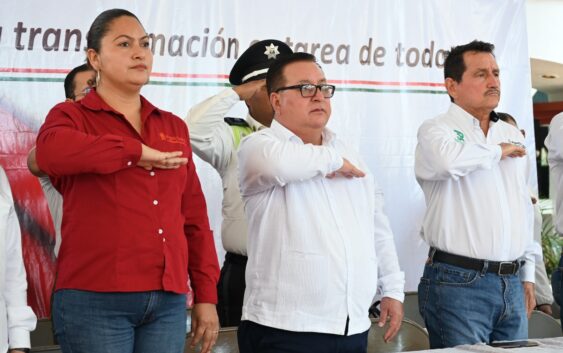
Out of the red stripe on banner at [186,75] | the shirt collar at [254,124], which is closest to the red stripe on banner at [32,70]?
the red stripe on banner at [186,75]

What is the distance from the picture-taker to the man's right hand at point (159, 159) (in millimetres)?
2026

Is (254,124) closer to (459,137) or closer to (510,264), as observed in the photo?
(459,137)

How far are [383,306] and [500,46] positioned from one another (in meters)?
2.61

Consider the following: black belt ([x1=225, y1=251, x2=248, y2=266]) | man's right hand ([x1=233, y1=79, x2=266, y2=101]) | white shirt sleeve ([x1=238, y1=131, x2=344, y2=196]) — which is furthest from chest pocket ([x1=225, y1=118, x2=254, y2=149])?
white shirt sleeve ([x1=238, y1=131, x2=344, y2=196])

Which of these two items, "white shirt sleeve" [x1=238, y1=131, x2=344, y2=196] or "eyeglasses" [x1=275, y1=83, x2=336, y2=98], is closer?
"white shirt sleeve" [x1=238, y1=131, x2=344, y2=196]

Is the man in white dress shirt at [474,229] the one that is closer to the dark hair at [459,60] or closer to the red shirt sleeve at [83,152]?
the dark hair at [459,60]

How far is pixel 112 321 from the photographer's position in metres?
2.00

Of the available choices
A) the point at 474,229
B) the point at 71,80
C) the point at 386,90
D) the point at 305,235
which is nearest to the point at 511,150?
the point at 474,229

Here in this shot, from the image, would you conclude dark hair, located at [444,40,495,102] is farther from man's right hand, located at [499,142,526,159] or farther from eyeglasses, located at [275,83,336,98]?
eyeglasses, located at [275,83,336,98]

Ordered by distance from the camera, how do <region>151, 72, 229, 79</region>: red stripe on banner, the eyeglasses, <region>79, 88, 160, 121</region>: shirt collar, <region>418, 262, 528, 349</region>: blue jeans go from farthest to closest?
<region>151, 72, 229, 79</region>: red stripe on banner, <region>418, 262, 528, 349</region>: blue jeans, the eyeglasses, <region>79, 88, 160, 121</region>: shirt collar

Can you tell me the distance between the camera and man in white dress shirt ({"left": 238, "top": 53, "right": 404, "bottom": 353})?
2299 millimetres

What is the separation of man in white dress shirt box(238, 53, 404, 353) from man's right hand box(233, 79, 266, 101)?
66 cm

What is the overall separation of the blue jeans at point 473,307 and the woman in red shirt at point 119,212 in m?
0.99

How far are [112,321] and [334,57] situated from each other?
258 centimetres
